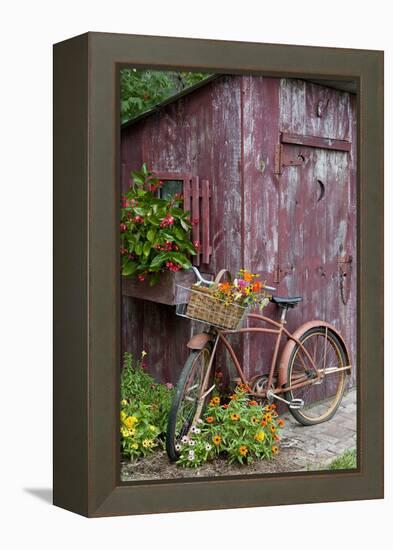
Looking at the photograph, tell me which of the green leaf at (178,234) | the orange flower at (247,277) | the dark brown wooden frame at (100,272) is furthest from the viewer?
the green leaf at (178,234)

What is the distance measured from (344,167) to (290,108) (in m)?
0.79

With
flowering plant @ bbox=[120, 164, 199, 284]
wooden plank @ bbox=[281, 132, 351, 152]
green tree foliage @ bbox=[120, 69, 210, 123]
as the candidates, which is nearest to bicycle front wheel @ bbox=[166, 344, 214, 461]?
flowering plant @ bbox=[120, 164, 199, 284]

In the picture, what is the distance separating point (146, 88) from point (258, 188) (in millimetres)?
1020

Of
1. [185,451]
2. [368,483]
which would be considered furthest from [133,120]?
[368,483]

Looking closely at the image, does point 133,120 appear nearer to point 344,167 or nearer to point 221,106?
point 221,106

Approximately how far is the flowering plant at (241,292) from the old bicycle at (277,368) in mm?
74

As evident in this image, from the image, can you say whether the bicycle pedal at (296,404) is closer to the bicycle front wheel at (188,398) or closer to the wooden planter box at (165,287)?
the bicycle front wheel at (188,398)

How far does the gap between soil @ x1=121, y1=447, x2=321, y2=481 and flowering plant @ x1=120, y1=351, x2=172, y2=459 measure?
8cm

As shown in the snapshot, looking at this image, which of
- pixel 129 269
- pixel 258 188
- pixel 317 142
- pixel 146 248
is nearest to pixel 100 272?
pixel 146 248

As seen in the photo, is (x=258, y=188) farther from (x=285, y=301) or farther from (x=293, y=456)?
(x=293, y=456)

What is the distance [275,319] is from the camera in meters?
8.22

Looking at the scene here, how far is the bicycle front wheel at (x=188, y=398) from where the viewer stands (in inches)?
292

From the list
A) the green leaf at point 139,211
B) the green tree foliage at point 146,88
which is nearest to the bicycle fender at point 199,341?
the green leaf at point 139,211

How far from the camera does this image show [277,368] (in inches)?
318
